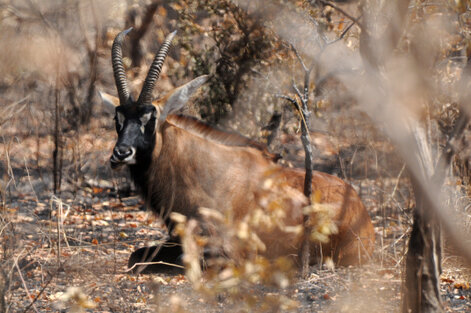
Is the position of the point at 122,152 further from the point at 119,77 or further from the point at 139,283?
the point at 139,283

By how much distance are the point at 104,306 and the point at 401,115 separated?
2.78 m

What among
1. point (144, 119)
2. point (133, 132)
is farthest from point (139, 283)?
point (144, 119)

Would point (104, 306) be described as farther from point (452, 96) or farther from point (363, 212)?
point (452, 96)

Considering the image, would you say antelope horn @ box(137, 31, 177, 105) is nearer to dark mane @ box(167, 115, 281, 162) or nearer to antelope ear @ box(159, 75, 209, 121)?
antelope ear @ box(159, 75, 209, 121)

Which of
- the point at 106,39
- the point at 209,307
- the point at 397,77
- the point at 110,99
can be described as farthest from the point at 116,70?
the point at 106,39

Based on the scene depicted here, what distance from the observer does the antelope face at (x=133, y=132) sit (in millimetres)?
5281

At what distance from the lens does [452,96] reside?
683 cm

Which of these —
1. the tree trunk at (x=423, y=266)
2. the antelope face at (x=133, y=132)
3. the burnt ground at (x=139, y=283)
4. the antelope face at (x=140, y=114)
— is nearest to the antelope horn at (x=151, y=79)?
the antelope face at (x=140, y=114)

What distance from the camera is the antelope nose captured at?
5238 millimetres

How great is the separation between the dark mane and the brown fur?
9 centimetres

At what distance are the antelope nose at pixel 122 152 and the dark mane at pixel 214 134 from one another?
746 mm

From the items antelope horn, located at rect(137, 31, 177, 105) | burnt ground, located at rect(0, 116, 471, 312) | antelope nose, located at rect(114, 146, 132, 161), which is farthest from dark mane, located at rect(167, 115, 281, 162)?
burnt ground, located at rect(0, 116, 471, 312)

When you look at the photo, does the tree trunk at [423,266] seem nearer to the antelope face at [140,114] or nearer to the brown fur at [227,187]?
the brown fur at [227,187]

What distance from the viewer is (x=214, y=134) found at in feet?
19.5
